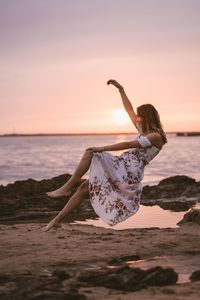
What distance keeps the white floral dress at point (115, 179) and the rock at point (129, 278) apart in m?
2.62

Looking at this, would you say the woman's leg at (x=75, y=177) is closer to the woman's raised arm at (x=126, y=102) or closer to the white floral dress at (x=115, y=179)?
the white floral dress at (x=115, y=179)

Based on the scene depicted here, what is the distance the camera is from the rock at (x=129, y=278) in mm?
5266

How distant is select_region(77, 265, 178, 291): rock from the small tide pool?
16.8 ft

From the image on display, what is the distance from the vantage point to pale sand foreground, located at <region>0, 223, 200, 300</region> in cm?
517

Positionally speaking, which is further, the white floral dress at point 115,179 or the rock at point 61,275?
the white floral dress at point 115,179

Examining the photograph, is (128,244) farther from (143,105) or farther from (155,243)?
(143,105)

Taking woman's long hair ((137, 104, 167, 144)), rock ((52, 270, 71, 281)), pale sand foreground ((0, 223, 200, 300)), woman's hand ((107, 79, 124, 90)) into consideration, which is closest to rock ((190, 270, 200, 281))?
pale sand foreground ((0, 223, 200, 300))

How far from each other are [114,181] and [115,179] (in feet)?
0.12

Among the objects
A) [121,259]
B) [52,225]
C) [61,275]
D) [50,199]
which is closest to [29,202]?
[50,199]

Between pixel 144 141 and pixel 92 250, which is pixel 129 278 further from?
pixel 144 141

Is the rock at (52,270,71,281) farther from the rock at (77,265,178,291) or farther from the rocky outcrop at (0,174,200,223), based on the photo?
the rocky outcrop at (0,174,200,223)

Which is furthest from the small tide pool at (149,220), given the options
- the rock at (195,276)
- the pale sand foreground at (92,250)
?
the rock at (195,276)

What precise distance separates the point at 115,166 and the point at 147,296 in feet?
11.0

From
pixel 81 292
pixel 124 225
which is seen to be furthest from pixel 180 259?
pixel 124 225
